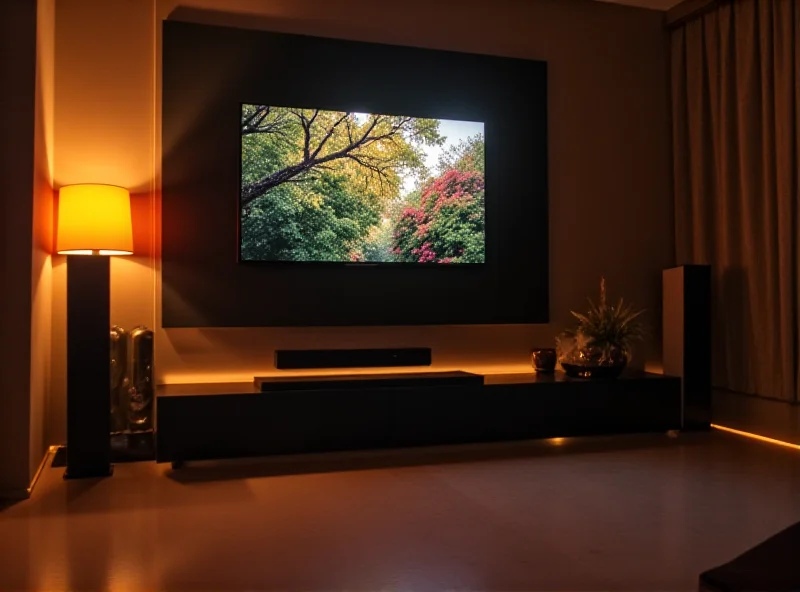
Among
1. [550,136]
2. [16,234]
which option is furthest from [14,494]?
[550,136]

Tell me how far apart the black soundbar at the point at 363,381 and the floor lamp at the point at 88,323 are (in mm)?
742

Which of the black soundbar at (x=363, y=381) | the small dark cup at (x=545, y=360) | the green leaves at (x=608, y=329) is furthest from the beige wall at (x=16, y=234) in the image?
the green leaves at (x=608, y=329)

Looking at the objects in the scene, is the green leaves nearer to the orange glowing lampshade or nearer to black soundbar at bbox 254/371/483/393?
black soundbar at bbox 254/371/483/393

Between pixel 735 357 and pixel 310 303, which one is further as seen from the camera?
pixel 735 357

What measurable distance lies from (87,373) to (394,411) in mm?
1443

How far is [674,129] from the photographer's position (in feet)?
15.1

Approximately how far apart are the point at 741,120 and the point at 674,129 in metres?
0.55

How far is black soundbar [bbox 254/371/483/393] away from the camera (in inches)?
134

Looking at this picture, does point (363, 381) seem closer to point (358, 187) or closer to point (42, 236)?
point (358, 187)

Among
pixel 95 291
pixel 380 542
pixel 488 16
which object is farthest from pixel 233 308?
pixel 488 16

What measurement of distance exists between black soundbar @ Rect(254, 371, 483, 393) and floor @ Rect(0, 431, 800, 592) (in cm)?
35

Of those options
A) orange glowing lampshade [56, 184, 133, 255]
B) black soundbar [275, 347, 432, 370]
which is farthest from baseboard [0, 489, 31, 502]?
black soundbar [275, 347, 432, 370]

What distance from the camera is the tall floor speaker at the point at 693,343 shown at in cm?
402

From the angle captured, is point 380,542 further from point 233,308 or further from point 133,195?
point 133,195
